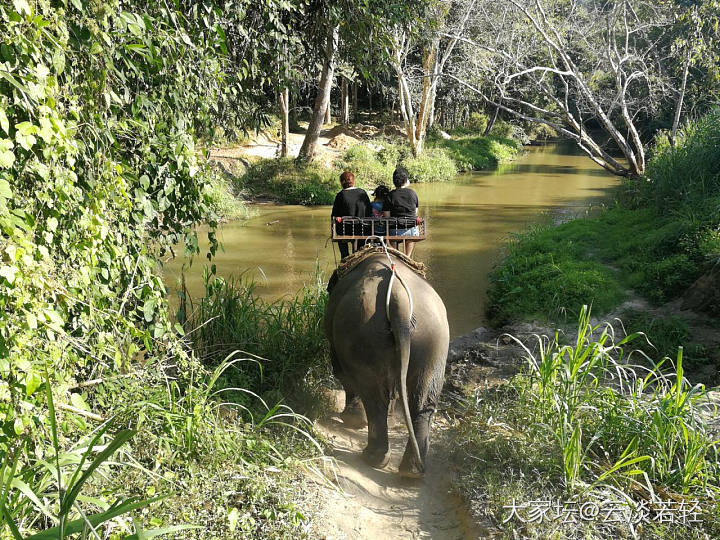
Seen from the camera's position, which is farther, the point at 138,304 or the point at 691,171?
the point at 691,171

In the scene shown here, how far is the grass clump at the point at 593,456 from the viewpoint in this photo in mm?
3426

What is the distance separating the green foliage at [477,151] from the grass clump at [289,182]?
10.4 meters

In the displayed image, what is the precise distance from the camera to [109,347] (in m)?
3.37

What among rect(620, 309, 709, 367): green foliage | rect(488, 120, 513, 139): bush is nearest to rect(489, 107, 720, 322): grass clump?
rect(620, 309, 709, 367): green foliage

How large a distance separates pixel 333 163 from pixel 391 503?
18.2 m

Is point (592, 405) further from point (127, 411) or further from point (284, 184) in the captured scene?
point (284, 184)

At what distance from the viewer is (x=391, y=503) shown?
413 centimetres

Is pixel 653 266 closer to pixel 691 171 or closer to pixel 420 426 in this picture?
pixel 691 171

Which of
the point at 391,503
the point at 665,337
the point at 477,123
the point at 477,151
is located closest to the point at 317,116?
the point at 477,151

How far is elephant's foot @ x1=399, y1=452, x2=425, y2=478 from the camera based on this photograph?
432 centimetres

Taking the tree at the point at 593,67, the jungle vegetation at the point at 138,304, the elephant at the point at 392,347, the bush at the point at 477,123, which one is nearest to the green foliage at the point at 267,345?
the jungle vegetation at the point at 138,304

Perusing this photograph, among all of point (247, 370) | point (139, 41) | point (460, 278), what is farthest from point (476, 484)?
point (460, 278)

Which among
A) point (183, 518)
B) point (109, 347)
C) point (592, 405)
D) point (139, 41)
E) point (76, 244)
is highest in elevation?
point (139, 41)

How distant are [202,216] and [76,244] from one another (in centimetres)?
135
